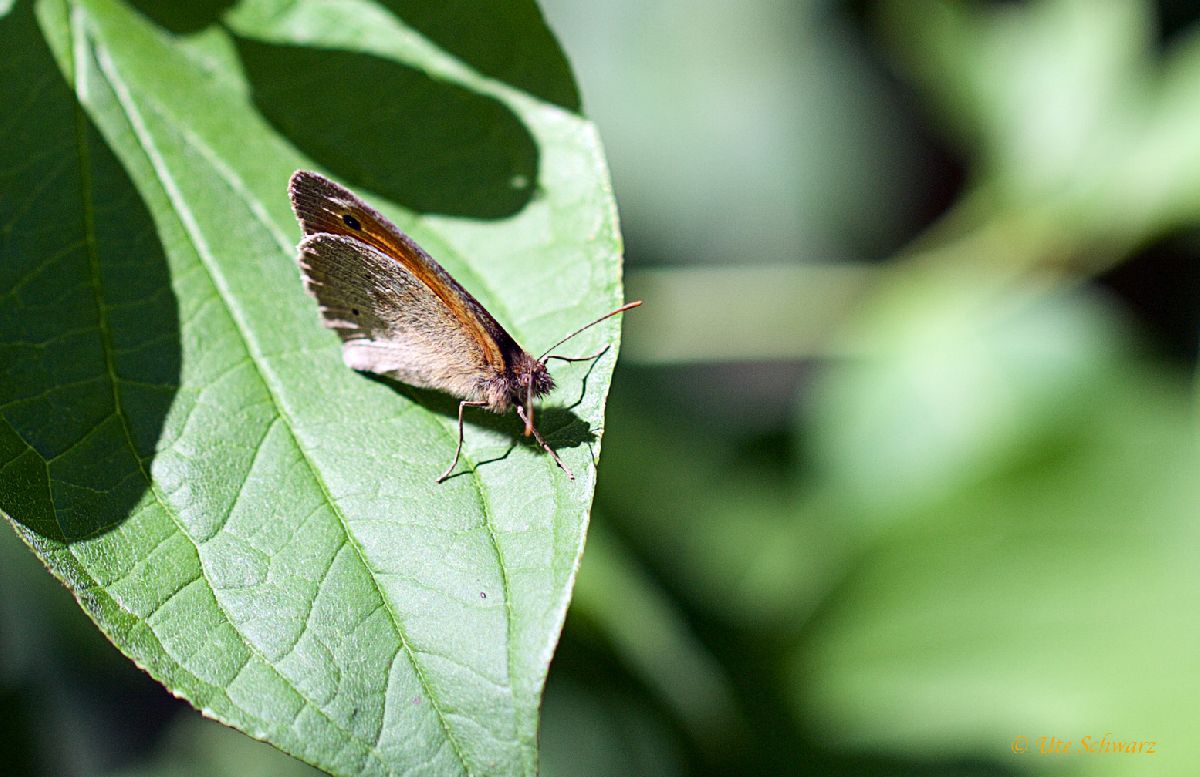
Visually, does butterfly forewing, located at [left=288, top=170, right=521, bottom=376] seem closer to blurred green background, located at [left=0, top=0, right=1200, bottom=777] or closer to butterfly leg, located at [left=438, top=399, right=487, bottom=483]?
butterfly leg, located at [left=438, top=399, right=487, bottom=483]

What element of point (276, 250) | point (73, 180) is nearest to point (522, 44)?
point (276, 250)

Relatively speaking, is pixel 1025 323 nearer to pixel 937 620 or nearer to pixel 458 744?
pixel 937 620

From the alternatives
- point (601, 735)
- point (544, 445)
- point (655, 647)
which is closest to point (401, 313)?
point (544, 445)

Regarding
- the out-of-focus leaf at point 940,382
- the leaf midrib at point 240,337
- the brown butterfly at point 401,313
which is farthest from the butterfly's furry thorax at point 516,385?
the out-of-focus leaf at point 940,382

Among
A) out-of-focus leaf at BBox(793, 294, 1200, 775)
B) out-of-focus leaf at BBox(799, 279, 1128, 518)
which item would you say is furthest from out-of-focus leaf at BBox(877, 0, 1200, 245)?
out-of-focus leaf at BBox(793, 294, 1200, 775)

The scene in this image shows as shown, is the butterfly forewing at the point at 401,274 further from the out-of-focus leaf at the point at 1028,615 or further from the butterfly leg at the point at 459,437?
the out-of-focus leaf at the point at 1028,615
